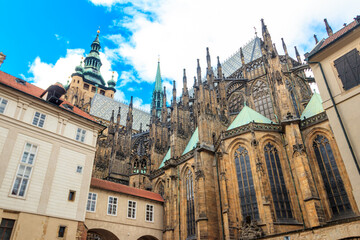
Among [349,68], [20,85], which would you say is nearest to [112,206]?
[20,85]

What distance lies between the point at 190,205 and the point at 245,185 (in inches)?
247

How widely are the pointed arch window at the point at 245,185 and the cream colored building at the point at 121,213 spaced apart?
909cm

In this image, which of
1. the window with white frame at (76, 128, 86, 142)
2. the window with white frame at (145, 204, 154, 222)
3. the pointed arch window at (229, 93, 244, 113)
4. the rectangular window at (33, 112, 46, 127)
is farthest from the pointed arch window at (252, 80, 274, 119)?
the rectangular window at (33, 112, 46, 127)

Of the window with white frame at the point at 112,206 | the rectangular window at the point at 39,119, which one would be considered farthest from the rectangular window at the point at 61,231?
the rectangular window at the point at 39,119

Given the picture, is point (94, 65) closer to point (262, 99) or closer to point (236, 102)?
point (236, 102)

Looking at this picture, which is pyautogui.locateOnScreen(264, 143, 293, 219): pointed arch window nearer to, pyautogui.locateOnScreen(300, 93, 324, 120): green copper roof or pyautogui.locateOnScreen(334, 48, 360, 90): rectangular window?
pyautogui.locateOnScreen(300, 93, 324, 120): green copper roof

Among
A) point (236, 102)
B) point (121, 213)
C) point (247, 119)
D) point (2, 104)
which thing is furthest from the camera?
point (236, 102)

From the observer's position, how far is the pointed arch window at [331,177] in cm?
1729

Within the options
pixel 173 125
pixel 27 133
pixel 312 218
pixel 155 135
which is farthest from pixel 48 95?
pixel 312 218

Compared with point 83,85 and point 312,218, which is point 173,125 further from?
point 83,85

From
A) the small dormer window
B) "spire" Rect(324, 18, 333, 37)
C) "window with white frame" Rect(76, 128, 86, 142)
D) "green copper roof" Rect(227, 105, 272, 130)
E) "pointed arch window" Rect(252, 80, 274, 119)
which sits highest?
"spire" Rect(324, 18, 333, 37)

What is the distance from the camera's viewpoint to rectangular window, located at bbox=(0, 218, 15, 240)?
13.7m

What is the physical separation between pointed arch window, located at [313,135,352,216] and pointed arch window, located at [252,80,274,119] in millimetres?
7734

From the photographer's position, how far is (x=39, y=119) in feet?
56.4
